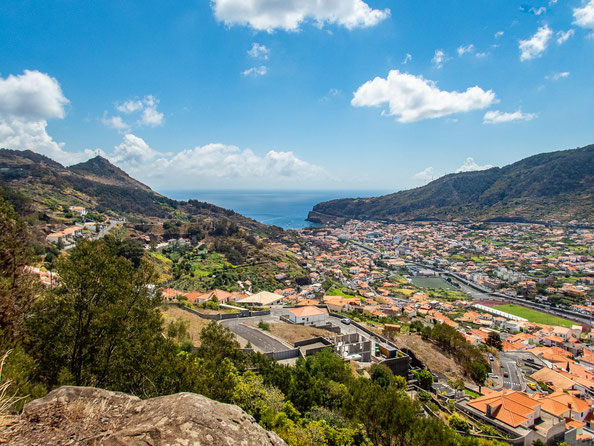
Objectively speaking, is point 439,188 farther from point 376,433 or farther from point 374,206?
point 376,433

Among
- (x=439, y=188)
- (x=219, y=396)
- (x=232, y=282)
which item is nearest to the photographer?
(x=219, y=396)

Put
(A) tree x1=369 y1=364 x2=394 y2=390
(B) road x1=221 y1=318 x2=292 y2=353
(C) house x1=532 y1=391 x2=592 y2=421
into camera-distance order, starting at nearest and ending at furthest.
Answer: (A) tree x1=369 y1=364 x2=394 y2=390
(B) road x1=221 y1=318 x2=292 y2=353
(C) house x1=532 y1=391 x2=592 y2=421

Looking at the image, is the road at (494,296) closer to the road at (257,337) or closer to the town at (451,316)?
the town at (451,316)

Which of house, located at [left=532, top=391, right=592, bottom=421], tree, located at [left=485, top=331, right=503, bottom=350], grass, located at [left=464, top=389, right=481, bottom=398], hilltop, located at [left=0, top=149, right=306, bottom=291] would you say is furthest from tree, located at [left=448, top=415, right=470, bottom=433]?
hilltop, located at [left=0, top=149, right=306, bottom=291]

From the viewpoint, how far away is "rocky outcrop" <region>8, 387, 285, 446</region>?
8.12 feet

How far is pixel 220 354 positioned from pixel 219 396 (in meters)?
3.99

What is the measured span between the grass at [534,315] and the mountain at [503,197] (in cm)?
5686

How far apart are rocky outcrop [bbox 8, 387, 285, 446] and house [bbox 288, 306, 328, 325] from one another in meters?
20.8

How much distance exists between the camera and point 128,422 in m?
2.73

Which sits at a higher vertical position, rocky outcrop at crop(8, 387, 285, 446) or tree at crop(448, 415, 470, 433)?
rocky outcrop at crop(8, 387, 285, 446)

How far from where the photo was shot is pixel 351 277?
58250 mm

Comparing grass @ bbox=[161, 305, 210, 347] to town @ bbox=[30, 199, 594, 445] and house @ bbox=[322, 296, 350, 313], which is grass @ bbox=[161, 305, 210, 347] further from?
house @ bbox=[322, 296, 350, 313]

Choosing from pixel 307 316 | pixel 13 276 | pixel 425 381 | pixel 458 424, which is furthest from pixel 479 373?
pixel 13 276

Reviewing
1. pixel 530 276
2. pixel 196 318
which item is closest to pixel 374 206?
pixel 530 276
